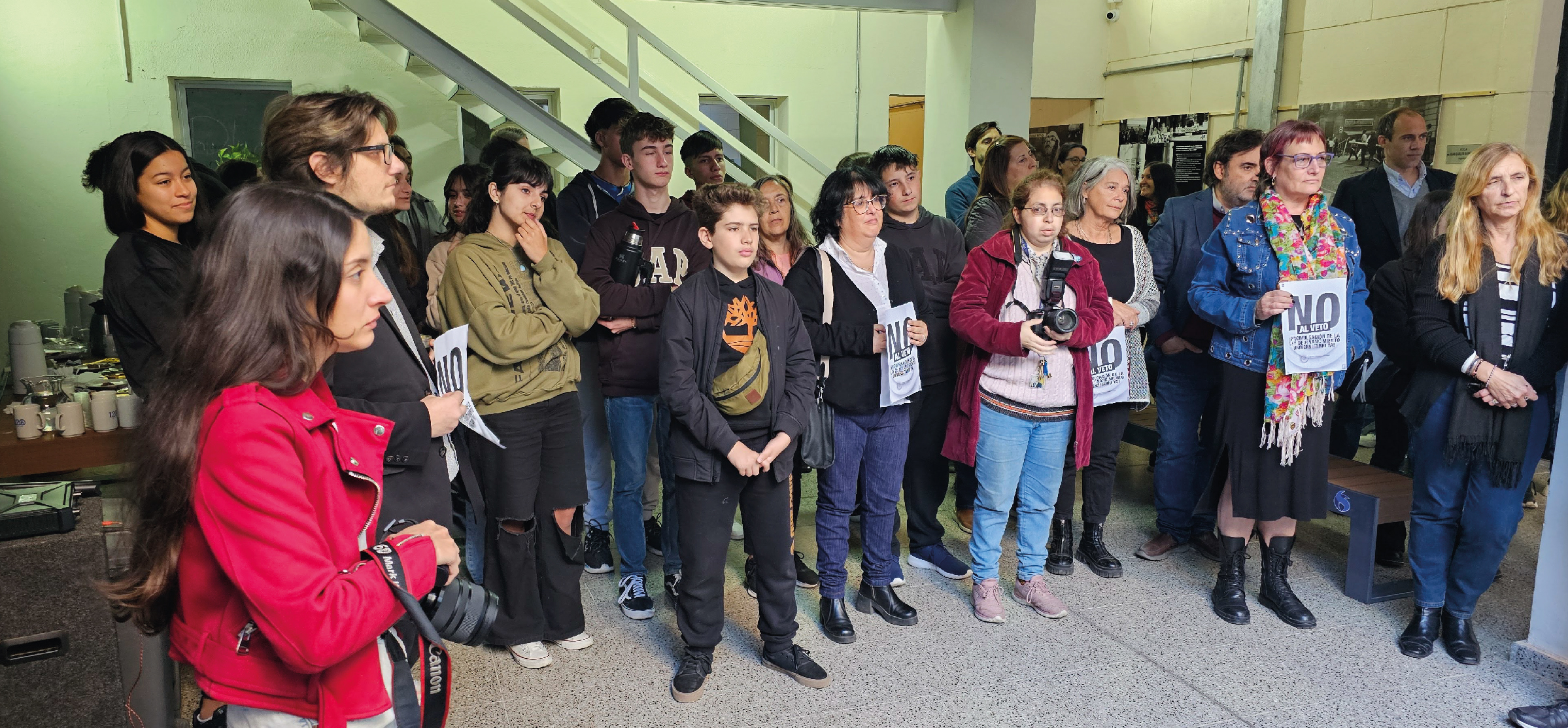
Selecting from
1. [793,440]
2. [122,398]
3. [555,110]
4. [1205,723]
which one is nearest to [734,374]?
[793,440]

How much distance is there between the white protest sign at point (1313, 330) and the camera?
10.2 feet

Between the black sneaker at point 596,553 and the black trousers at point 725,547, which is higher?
the black trousers at point 725,547

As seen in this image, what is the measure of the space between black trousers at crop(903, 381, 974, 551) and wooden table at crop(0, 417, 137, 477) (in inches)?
103

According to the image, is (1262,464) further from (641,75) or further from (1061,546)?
(641,75)

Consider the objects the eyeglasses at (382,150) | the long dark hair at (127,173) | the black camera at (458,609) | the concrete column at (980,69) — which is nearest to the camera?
the black camera at (458,609)

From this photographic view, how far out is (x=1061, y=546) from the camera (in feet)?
12.5

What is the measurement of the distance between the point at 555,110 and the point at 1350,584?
20.3ft

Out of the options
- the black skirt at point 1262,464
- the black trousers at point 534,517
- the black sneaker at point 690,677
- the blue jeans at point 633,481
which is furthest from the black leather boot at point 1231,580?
the black trousers at point 534,517

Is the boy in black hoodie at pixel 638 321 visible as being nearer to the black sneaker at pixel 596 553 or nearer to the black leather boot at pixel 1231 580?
the black sneaker at pixel 596 553

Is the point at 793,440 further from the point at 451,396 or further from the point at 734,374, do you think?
the point at 451,396

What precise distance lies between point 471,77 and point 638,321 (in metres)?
3.02

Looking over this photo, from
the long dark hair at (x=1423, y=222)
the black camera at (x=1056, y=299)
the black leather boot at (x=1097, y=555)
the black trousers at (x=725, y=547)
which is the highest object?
the long dark hair at (x=1423, y=222)

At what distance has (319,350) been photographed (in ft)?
4.66

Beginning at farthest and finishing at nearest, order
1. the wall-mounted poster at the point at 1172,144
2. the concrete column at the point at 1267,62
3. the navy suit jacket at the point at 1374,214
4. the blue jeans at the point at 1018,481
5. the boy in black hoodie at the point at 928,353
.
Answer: the wall-mounted poster at the point at 1172,144, the concrete column at the point at 1267,62, the navy suit jacket at the point at 1374,214, the boy in black hoodie at the point at 928,353, the blue jeans at the point at 1018,481
